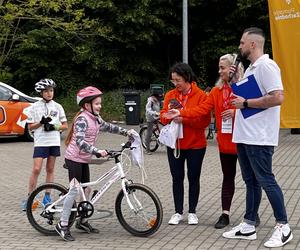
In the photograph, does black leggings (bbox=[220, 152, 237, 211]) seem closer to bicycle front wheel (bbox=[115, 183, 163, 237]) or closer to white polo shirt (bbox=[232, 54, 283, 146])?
white polo shirt (bbox=[232, 54, 283, 146])

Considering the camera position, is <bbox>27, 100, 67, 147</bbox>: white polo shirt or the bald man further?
<bbox>27, 100, 67, 147</bbox>: white polo shirt

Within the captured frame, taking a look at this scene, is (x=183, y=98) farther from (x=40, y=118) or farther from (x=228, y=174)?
(x=40, y=118)

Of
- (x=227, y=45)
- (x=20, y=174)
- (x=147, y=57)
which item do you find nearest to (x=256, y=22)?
(x=227, y=45)

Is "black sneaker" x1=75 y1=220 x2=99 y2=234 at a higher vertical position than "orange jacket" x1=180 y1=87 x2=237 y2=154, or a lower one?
lower

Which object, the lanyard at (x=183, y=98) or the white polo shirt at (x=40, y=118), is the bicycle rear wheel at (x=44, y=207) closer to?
the white polo shirt at (x=40, y=118)

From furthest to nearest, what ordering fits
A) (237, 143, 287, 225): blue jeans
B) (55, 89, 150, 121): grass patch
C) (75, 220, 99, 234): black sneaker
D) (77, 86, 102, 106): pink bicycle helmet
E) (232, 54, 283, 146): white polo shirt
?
(55, 89, 150, 121): grass patch
(75, 220, 99, 234): black sneaker
(77, 86, 102, 106): pink bicycle helmet
(237, 143, 287, 225): blue jeans
(232, 54, 283, 146): white polo shirt

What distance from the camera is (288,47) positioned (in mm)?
14719

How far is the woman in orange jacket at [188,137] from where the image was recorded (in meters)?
6.90

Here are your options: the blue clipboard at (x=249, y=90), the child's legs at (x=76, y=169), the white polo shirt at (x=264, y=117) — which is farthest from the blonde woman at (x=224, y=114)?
the child's legs at (x=76, y=169)

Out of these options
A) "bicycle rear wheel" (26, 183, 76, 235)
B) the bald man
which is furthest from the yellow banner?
"bicycle rear wheel" (26, 183, 76, 235)

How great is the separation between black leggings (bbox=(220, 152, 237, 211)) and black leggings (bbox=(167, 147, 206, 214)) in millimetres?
286

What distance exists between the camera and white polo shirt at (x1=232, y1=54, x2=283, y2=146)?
19.3 ft

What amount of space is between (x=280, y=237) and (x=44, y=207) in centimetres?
255

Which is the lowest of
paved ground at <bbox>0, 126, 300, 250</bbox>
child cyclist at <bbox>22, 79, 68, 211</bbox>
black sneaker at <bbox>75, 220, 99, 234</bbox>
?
paved ground at <bbox>0, 126, 300, 250</bbox>
